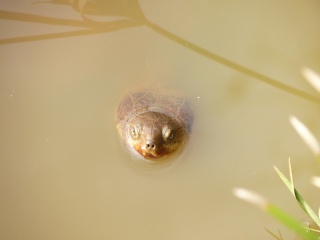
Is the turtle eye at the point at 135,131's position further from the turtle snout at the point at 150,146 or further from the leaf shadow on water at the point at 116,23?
the leaf shadow on water at the point at 116,23

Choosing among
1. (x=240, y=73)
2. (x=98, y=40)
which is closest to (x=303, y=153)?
(x=240, y=73)

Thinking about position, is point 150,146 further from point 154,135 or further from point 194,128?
point 194,128

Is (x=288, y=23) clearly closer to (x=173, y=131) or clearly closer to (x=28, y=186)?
(x=173, y=131)

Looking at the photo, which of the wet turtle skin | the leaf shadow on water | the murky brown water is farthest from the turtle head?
the leaf shadow on water

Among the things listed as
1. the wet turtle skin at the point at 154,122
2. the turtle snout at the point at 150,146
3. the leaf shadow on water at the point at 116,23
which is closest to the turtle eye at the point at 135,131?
the wet turtle skin at the point at 154,122

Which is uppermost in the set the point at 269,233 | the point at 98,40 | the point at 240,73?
the point at 98,40

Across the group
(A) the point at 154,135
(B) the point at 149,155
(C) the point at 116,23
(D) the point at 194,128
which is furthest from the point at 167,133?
(C) the point at 116,23

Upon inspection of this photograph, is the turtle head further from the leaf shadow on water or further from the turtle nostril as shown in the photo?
the leaf shadow on water
